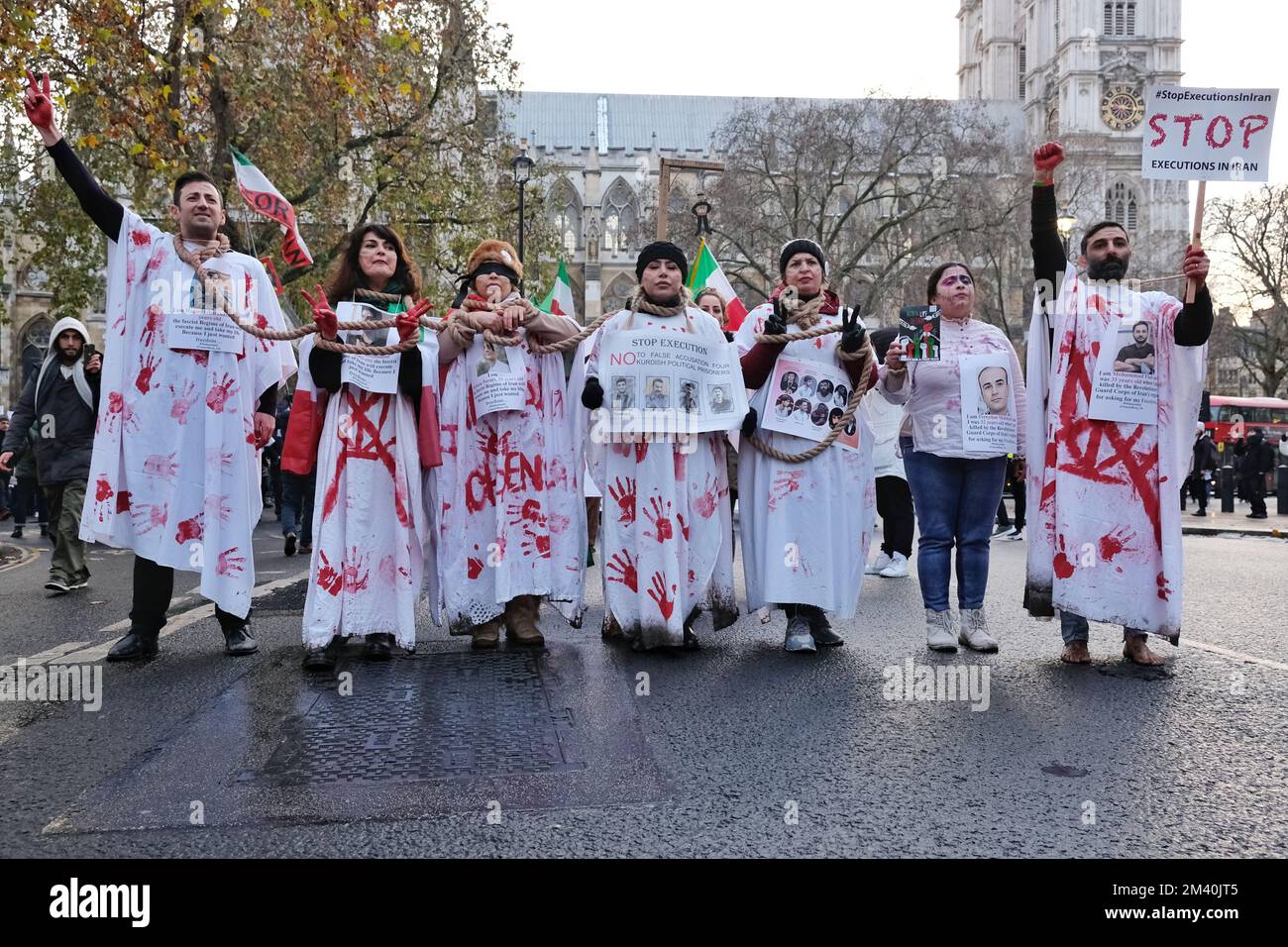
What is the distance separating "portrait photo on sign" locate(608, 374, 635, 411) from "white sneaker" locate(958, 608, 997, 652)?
2.04 m

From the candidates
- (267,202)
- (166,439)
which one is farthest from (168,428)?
(267,202)

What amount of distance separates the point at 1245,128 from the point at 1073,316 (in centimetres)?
112

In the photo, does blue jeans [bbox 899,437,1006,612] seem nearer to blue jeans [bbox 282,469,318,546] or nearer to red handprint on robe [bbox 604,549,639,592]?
red handprint on robe [bbox 604,549,639,592]

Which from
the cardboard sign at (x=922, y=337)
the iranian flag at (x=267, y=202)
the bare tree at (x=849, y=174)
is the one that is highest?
the bare tree at (x=849, y=174)

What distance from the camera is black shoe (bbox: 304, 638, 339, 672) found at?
211 inches

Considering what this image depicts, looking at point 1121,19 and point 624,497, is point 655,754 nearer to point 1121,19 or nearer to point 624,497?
point 624,497

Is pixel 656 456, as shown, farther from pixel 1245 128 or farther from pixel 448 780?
pixel 1245 128

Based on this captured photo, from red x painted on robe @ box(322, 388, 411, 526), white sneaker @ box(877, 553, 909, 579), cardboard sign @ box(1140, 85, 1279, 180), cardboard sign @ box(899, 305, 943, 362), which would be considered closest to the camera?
cardboard sign @ box(1140, 85, 1279, 180)

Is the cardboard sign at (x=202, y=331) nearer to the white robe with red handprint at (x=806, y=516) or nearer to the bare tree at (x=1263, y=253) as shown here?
the white robe with red handprint at (x=806, y=516)

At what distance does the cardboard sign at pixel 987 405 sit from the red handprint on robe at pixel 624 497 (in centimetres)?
169

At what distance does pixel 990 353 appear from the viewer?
20.2 ft

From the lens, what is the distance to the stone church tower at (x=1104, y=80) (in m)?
68.5

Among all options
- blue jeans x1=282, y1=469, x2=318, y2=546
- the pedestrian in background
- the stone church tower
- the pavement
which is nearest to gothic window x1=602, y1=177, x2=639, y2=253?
the stone church tower

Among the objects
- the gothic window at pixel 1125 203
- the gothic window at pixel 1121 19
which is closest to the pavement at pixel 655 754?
the gothic window at pixel 1125 203
